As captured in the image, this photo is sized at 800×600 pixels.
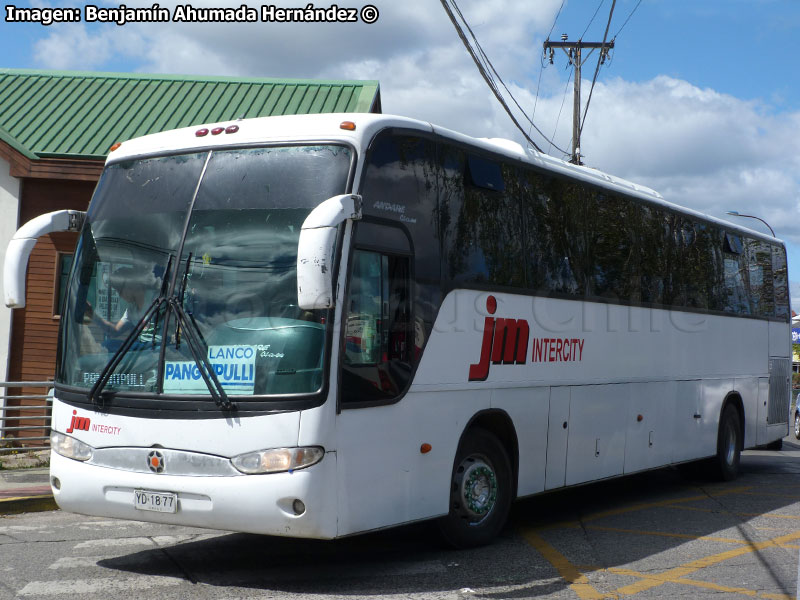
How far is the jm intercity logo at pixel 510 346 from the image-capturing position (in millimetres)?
8078

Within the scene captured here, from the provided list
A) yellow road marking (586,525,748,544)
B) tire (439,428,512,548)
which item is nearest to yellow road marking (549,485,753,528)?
yellow road marking (586,525,748,544)

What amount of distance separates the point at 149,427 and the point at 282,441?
103 centimetres

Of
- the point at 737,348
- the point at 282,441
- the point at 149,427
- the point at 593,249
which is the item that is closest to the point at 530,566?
the point at 282,441

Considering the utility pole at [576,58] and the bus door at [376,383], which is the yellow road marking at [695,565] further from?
the utility pole at [576,58]

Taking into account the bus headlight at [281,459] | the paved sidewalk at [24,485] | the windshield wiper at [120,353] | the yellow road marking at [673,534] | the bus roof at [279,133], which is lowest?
the paved sidewalk at [24,485]

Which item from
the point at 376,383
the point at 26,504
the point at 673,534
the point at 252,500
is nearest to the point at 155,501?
the point at 252,500

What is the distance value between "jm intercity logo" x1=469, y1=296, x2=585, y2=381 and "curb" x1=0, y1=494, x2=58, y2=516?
Result: 4.94 metres

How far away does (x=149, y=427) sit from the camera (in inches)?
260

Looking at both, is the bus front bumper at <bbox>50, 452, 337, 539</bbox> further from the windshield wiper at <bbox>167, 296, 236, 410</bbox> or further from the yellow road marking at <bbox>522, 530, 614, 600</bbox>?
the yellow road marking at <bbox>522, 530, 614, 600</bbox>

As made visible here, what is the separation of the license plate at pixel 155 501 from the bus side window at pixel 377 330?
1.36m

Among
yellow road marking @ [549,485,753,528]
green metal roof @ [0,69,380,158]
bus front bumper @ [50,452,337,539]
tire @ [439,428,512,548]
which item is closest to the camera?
bus front bumper @ [50,452,337,539]

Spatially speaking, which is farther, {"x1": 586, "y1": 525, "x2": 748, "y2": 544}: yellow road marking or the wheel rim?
{"x1": 586, "y1": 525, "x2": 748, "y2": 544}: yellow road marking

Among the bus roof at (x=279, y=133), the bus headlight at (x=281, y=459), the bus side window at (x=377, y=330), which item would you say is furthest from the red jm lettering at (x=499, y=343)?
the bus headlight at (x=281, y=459)

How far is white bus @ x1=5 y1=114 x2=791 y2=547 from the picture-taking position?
6.29 meters
